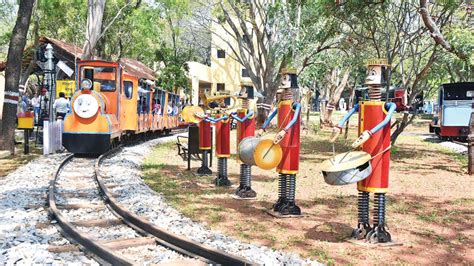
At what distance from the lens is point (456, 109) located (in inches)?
900

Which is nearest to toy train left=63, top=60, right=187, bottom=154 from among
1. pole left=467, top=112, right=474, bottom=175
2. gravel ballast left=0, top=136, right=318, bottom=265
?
gravel ballast left=0, top=136, right=318, bottom=265

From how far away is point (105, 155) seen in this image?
14.6 meters

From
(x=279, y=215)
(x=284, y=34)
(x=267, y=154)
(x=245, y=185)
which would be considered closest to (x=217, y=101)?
(x=245, y=185)

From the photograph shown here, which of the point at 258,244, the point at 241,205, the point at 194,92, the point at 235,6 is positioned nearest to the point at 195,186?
the point at 241,205

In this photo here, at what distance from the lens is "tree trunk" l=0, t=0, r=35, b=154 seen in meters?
15.0

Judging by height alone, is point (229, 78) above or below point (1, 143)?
above

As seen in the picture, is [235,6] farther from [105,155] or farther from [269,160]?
[269,160]

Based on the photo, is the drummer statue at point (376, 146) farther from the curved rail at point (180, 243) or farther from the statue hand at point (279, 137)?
the curved rail at point (180, 243)

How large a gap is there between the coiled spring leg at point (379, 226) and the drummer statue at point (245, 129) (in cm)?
307

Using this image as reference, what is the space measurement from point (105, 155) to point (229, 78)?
3532 cm

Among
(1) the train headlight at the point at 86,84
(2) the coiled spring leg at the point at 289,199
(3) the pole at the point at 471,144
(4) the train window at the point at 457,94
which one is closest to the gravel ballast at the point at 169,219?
(2) the coiled spring leg at the point at 289,199

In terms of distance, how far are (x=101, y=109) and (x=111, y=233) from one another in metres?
8.05

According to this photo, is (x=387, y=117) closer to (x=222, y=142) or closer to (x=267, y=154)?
(x=267, y=154)

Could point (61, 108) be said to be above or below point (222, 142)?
above
